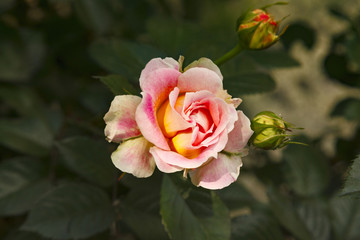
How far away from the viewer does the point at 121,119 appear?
45cm

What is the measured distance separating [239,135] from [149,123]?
103mm

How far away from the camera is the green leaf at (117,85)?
49 centimetres

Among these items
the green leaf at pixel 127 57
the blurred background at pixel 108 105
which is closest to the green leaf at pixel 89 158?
the blurred background at pixel 108 105

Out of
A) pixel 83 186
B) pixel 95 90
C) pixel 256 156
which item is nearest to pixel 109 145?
pixel 83 186

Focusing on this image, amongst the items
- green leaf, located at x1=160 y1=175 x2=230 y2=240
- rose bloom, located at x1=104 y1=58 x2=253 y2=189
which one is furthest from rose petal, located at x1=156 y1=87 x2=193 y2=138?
green leaf, located at x1=160 y1=175 x2=230 y2=240

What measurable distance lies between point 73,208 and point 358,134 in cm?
70

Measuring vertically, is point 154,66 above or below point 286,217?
above

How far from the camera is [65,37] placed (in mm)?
1011

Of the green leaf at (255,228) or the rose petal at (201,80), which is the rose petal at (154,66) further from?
the green leaf at (255,228)

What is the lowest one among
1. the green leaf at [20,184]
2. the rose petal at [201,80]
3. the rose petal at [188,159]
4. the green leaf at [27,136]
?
the green leaf at [20,184]

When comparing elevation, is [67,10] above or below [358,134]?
above

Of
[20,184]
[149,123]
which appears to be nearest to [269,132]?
[149,123]

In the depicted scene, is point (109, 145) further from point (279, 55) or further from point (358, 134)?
point (358, 134)

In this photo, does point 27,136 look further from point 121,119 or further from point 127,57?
point 121,119
